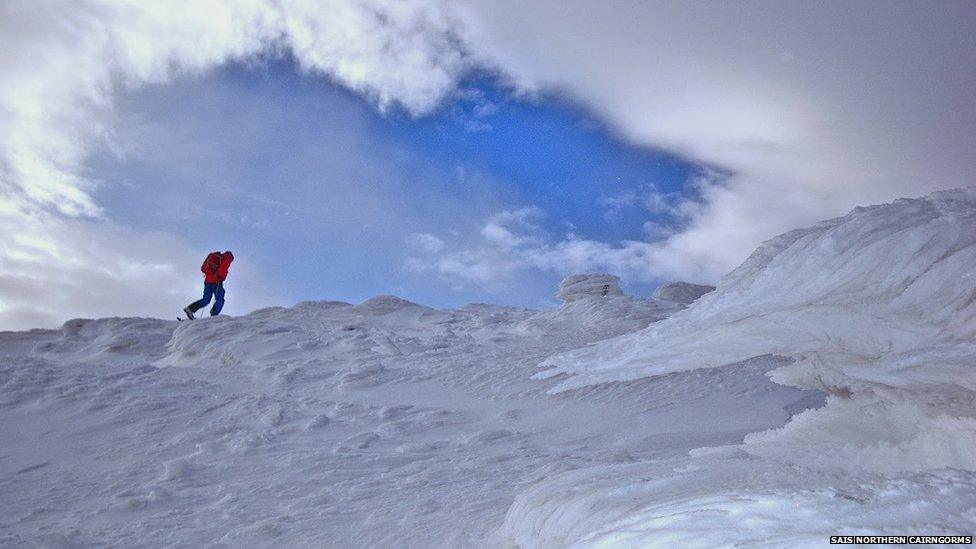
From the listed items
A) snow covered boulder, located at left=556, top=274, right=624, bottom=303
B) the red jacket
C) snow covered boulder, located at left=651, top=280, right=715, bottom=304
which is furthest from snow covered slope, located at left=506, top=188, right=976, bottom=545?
snow covered boulder, located at left=651, top=280, right=715, bottom=304

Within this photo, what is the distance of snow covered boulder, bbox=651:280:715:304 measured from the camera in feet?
52.9

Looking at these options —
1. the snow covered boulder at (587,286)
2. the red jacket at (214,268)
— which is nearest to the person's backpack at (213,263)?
the red jacket at (214,268)

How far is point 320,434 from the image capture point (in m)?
5.96

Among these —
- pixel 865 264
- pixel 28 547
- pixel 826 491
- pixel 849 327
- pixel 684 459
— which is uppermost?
pixel 865 264

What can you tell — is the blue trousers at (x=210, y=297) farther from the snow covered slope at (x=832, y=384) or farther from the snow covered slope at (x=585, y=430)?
the snow covered slope at (x=832, y=384)

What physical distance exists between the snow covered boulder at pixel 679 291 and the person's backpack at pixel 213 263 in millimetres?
9822

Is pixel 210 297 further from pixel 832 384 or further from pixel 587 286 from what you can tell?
pixel 832 384

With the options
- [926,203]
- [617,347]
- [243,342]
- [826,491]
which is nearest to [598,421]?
[617,347]

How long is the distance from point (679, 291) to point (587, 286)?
9.29 feet

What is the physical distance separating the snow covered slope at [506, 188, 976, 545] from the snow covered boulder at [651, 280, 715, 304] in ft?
40.1

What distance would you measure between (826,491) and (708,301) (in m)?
1.97

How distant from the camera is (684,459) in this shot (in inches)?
141

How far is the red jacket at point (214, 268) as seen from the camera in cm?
1371

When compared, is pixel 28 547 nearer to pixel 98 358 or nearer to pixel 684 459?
pixel 684 459
